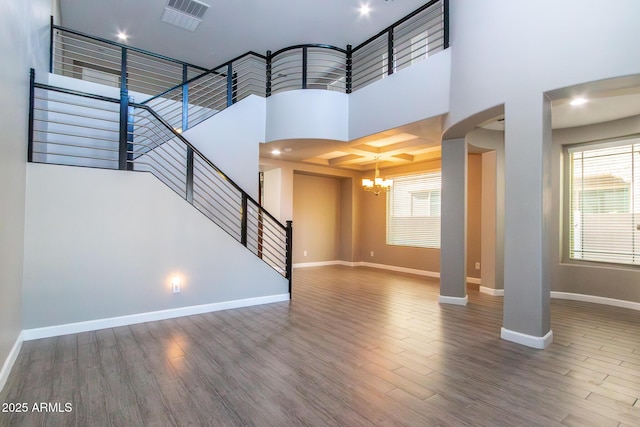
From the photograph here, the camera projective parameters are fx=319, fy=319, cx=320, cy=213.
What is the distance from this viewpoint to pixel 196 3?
5371 millimetres

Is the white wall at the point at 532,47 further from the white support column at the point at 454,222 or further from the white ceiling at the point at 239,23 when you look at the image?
the white ceiling at the point at 239,23

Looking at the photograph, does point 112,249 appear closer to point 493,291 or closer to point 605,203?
point 493,291

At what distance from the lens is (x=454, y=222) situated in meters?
4.90

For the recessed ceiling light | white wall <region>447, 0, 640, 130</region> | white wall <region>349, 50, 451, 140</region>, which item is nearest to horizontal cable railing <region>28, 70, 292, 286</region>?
white wall <region>349, 50, 451, 140</region>

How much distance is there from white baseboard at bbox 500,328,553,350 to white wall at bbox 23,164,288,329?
347 centimetres

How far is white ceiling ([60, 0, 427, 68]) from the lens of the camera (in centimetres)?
546

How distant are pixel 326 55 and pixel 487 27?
14.0ft

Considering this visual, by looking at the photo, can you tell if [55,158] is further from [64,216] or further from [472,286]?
[472,286]

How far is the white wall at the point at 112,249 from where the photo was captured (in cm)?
333

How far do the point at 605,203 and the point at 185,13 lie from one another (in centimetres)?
774

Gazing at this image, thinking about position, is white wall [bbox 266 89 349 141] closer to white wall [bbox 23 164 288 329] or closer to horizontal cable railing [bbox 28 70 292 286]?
horizontal cable railing [bbox 28 70 292 286]

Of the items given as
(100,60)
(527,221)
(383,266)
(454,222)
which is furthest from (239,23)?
(383,266)

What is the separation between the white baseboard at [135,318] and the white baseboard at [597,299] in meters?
4.76

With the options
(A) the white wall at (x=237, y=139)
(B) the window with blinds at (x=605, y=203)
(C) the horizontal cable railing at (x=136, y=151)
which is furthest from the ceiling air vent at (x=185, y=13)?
(B) the window with blinds at (x=605, y=203)
